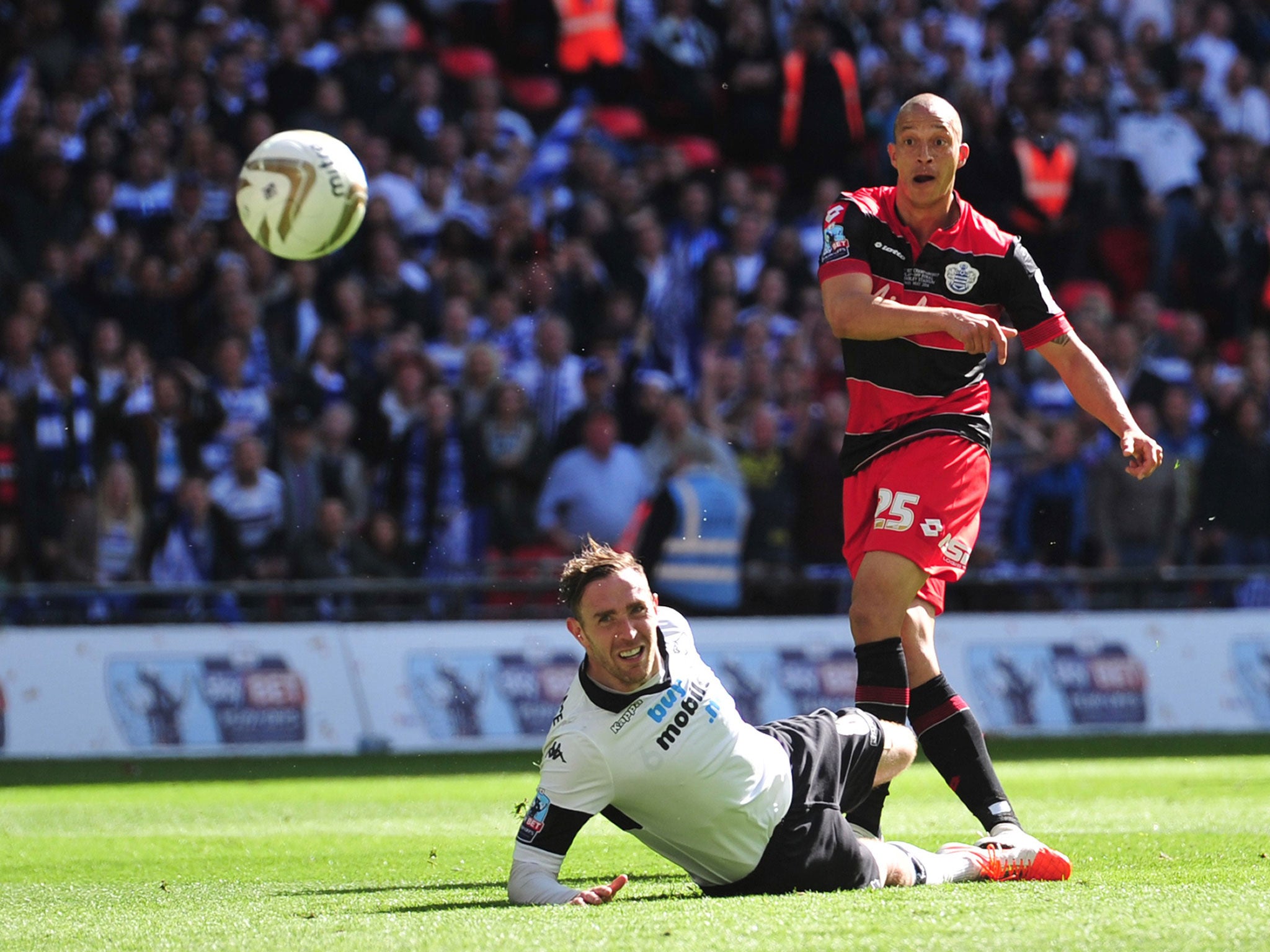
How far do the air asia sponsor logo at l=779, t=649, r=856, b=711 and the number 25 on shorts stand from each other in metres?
7.61

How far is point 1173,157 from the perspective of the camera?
18750 mm

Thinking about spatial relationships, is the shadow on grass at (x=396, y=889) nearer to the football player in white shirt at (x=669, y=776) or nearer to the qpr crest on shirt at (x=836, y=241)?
the football player in white shirt at (x=669, y=776)

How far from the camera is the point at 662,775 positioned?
5340 millimetres

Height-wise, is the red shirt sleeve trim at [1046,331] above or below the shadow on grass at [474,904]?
above

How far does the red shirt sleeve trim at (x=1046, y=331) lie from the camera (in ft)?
21.6

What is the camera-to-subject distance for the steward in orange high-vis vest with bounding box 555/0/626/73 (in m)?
18.9

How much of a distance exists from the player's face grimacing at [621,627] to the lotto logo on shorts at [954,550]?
4.85 feet

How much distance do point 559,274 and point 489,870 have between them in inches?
386

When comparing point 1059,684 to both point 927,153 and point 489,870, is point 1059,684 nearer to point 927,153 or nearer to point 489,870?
point 489,870

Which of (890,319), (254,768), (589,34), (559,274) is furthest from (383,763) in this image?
(589,34)

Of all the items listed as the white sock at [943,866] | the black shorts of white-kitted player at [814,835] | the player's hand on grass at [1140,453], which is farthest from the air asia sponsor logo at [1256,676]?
the black shorts of white-kitted player at [814,835]

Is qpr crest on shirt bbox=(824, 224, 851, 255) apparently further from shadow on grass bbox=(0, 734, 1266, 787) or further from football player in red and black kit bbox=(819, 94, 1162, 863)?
shadow on grass bbox=(0, 734, 1266, 787)

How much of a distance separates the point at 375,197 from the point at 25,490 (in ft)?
13.9

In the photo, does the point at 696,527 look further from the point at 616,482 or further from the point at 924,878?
the point at 924,878
